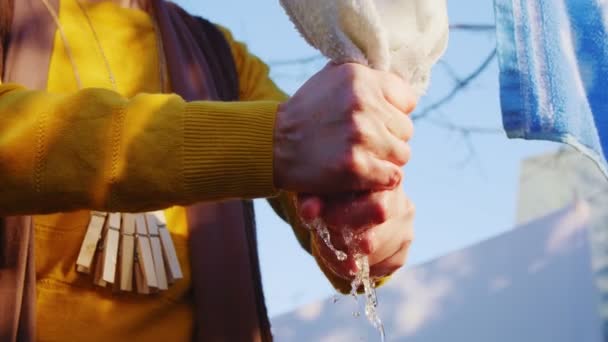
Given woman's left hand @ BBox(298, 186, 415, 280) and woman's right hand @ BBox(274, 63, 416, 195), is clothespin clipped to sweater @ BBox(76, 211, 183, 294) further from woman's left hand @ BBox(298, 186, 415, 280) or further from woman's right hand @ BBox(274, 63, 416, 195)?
woman's right hand @ BBox(274, 63, 416, 195)

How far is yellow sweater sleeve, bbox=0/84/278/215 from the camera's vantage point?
72 cm

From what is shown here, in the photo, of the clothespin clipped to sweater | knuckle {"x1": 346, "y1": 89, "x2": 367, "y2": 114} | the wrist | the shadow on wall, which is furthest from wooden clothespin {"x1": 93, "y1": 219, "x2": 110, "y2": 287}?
the shadow on wall

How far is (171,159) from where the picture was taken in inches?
28.5

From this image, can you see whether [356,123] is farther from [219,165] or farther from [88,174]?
[88,174]

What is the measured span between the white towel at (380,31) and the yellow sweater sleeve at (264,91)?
325 mm

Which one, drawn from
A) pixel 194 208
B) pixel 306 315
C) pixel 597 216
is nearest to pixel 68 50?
pixel 194 208

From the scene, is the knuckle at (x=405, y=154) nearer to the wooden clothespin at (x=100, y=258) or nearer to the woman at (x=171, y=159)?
the woman at (x=171, y=159)

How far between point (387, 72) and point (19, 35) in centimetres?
52

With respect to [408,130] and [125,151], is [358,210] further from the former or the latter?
[125,151]

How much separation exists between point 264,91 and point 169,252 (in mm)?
327

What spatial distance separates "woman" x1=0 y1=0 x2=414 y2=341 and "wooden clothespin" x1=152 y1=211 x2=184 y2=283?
0.05ft

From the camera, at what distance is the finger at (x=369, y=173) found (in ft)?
2.27

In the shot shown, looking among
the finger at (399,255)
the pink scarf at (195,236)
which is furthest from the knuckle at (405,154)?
the pink scarf at (195,236)

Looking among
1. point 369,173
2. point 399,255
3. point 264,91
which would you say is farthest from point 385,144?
point 264,91
